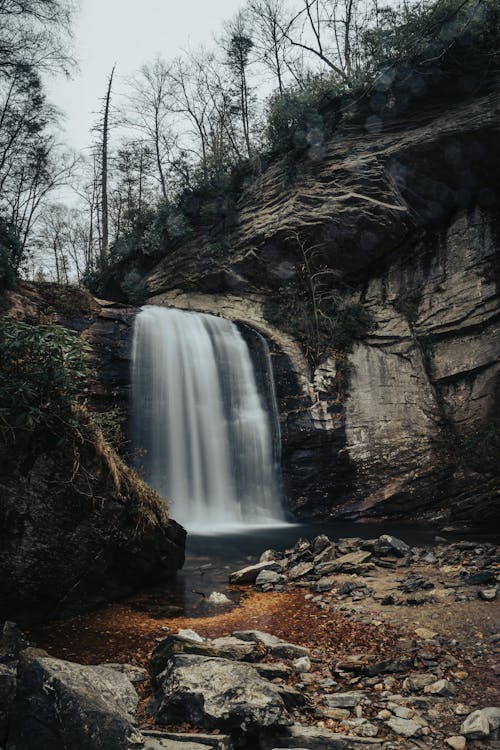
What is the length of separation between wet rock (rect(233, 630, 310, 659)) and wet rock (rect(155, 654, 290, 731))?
0.82m

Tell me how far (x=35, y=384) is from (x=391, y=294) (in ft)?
42.5

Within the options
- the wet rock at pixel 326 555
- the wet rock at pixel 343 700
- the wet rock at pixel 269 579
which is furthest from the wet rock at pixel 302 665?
the wet rock at pixel 326 555

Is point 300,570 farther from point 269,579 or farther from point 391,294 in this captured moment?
point 391,294

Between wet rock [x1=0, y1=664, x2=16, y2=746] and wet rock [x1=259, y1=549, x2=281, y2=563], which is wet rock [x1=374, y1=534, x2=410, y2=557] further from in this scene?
wet rock [x1=0, y1=664, x2=16, y2=746]

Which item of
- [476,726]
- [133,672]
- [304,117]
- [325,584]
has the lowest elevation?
[325,584]

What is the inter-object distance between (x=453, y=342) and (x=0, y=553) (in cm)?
1275

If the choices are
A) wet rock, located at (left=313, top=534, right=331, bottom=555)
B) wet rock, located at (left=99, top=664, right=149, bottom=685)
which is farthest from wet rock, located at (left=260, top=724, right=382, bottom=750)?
wet rock, located at (left=313, top=534, right=331, bottom=555)

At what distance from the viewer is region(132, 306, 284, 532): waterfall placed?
11336mm

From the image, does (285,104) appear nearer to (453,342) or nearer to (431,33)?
(453,342)

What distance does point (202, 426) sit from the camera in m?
12.2

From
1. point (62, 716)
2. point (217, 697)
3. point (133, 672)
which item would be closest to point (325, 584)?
point (133, 672)

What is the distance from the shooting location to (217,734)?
94.8 inches

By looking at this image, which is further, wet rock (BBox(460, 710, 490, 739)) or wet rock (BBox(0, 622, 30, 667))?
wet rock (BBox(0, 622, 30, 667))

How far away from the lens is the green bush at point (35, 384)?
14.2 ft
